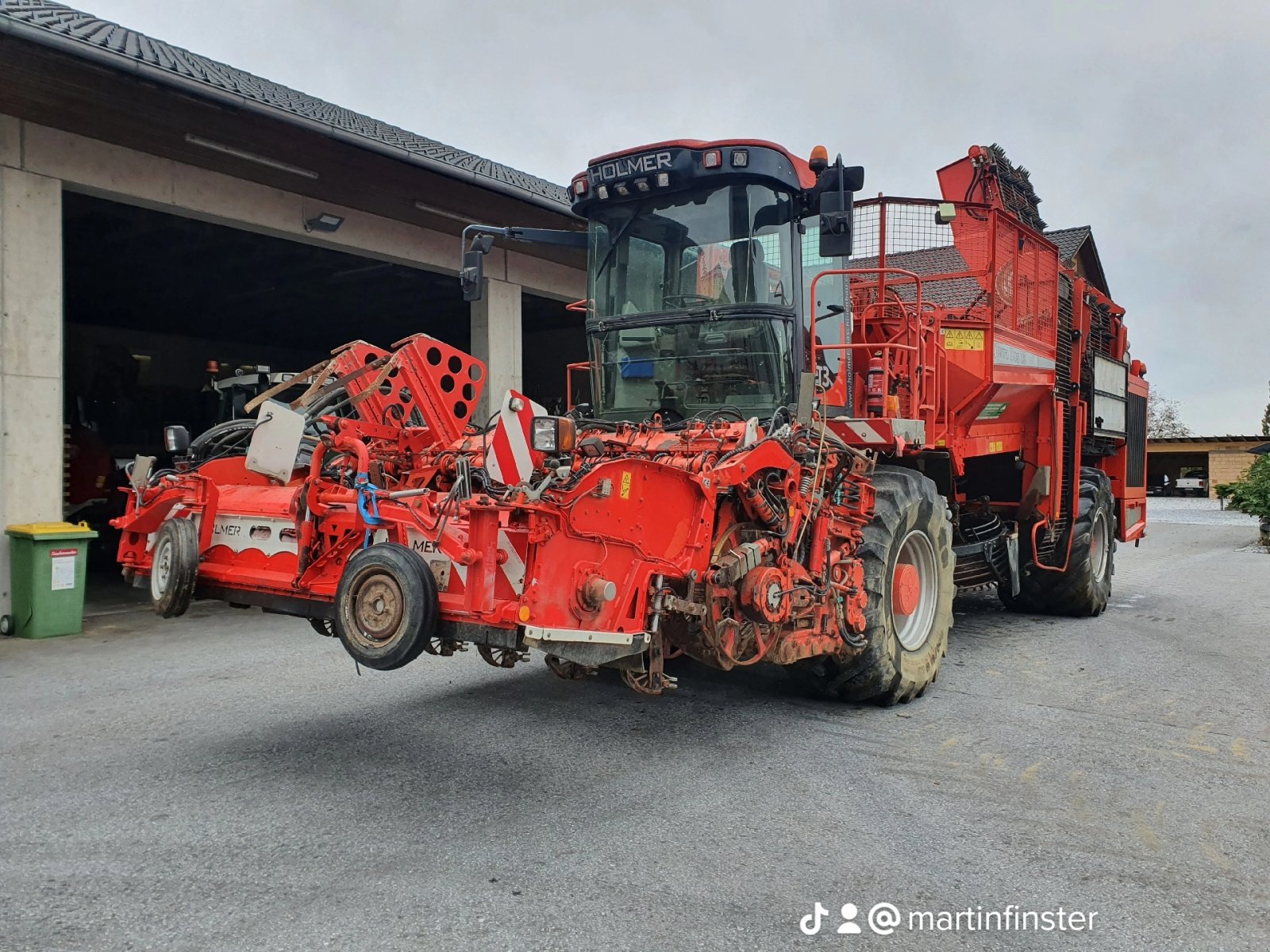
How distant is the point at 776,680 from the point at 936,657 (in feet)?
3.22

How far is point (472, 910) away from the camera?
280 cm

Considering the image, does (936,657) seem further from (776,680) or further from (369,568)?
(369,568)

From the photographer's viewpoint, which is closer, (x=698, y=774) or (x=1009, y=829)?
(x=1009, y=829)

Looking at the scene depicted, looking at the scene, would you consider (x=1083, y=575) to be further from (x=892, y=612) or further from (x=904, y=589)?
(x=892, y=612)

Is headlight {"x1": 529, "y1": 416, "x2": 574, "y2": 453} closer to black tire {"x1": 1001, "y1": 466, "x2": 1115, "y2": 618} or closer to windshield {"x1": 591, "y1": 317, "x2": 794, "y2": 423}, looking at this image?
windshield {"x1": 591, "y1": 317, "x2": 794, "y2": 423}

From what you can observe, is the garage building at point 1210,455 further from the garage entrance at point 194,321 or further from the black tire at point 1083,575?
the black tire at point 1083,575

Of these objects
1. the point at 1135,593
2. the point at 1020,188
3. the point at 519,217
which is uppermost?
the point at 519,217

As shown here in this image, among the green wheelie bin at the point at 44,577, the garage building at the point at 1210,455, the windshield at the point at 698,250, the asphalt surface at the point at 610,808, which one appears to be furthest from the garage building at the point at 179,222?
the garage building at the point at 1210,455

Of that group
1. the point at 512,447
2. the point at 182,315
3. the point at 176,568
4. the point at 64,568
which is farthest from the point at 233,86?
the point at 182,315

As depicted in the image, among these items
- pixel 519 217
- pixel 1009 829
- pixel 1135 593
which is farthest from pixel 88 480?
pixel 1135 593

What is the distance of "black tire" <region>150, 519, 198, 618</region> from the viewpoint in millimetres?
4121

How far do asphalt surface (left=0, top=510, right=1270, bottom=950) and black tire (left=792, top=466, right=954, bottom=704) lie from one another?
172 millimetres

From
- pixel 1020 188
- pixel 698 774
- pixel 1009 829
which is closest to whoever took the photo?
pixel 1009 829

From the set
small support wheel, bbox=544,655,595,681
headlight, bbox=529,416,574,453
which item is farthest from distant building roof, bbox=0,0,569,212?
small support wheel, bbox=544,655,595,681
